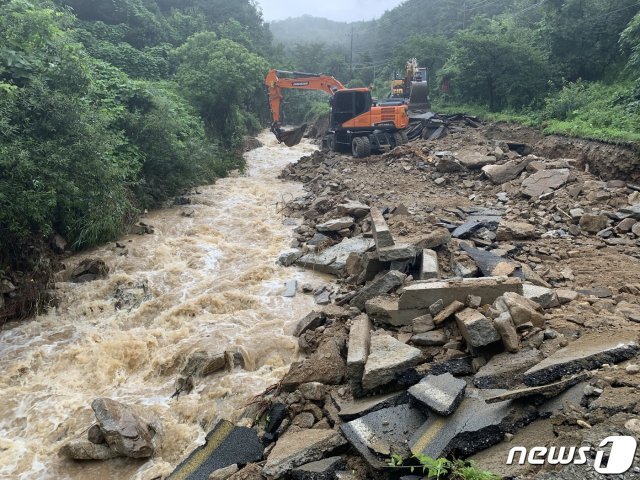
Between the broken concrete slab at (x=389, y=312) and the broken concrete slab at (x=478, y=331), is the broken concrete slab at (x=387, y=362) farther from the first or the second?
the broken concrete slab at (x=389, y=312)

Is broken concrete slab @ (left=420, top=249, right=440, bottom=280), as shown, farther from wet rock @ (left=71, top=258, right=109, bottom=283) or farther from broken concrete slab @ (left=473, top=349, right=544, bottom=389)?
wet rock @ (left=71, top=258, right=109, bottom=283)

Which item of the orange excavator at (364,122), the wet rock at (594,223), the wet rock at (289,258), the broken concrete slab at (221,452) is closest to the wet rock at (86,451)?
the broken concrete slab at (221,452)

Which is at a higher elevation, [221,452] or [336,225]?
[336,225]

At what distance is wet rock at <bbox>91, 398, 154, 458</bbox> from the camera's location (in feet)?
14.0

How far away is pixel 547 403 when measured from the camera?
10.5 feet

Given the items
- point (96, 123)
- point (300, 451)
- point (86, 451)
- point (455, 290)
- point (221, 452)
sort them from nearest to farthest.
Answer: point (300, 451) < point (221, 452) < point (86, 451) < point (455, 290) < point (96, 123)

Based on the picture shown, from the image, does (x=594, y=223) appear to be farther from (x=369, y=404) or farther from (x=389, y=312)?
(x=369, y=404)

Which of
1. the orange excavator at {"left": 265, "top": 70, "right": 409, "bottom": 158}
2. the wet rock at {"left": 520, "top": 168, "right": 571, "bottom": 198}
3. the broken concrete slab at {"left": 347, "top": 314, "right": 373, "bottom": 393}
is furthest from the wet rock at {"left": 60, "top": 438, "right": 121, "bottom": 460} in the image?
the orange excavator at {"left": 265, "top": 70, "right": 409, "bottom": 158}

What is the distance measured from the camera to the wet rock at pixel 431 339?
4.59 m

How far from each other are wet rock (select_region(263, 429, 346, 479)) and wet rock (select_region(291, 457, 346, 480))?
0.24ft

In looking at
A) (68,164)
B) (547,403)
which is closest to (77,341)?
(68,164)

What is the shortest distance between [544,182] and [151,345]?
8884mm

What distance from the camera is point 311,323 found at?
6.17 m

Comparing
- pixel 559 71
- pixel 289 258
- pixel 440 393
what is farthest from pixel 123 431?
pixel 559 71
